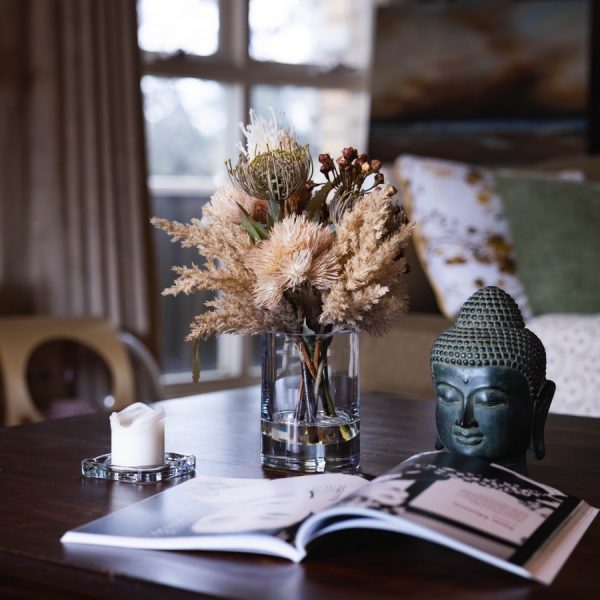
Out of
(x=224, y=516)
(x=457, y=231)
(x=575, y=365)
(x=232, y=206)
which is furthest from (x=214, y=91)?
(x=224, y=516)

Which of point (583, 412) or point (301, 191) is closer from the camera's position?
point (301, 191)

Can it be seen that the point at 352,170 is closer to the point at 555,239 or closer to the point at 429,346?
the point at 429,346

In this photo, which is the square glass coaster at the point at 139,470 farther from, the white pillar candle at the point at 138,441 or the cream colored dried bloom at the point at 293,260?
the cream colored dried bloom at the point at 293,260

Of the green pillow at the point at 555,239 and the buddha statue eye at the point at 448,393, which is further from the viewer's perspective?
the green pillow at the point at 555,239

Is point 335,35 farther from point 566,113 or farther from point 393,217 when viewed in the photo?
point 393,217

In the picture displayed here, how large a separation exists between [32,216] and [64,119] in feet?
1.00

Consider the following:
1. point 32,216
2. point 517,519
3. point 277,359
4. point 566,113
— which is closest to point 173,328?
point 32,216

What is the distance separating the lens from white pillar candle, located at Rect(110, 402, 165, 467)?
1144mm

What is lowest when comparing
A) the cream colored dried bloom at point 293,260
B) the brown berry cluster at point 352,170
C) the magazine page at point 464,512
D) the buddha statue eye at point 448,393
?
the magazine page at point 464,512

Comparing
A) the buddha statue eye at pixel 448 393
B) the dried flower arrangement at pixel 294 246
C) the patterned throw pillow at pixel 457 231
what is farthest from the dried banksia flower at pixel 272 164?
the patterned throw pillow at pixel 457 231

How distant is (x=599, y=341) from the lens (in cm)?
219

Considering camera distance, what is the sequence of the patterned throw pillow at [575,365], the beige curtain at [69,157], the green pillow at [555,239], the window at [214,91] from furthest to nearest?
the window at [214,91]
the beige curtain at [69,157]
the green pillow at [555,239]
the patterned throw pillow at [575,365]

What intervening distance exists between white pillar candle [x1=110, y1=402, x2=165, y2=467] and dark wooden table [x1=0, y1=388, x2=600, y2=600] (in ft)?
0.13

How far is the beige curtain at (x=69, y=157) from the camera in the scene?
9.61 ft
